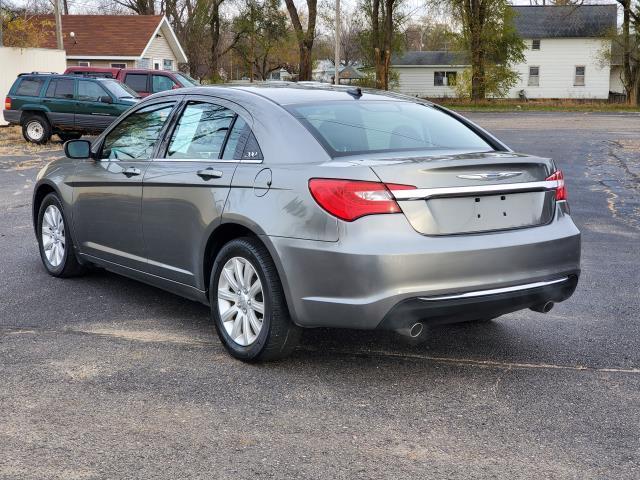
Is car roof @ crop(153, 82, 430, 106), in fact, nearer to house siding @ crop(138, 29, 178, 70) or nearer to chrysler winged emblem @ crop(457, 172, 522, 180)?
chrysler winged emblem @ crop(457, 172, 522, 180)

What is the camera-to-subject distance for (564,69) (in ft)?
221

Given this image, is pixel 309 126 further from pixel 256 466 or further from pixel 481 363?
pixel 256 466

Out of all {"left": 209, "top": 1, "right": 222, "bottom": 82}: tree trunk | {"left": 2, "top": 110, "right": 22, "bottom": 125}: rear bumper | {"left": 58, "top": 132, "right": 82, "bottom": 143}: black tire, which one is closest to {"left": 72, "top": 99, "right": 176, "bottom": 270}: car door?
{"left": 2, "top": 110, "right": 22, "bottom": 125}: rear bumper

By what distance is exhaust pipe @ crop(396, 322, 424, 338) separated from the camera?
4.30 meters

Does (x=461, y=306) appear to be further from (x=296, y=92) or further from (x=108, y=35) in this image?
(x=108, y=35)

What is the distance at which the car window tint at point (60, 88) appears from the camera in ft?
73.7

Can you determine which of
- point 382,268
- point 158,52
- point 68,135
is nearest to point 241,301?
point 382,268

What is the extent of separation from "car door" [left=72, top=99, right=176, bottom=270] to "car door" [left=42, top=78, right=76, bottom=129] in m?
16.8

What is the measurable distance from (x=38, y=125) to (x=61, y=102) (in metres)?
0.98

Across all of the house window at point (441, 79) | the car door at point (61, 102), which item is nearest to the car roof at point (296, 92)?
the car door at point (61, 102)

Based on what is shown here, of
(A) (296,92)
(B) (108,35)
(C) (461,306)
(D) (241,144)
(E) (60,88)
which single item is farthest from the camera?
(B) (108,35)

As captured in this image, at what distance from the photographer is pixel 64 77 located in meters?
22.6

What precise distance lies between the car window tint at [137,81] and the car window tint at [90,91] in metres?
3.87

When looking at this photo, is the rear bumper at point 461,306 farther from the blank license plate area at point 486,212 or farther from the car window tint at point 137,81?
the car window tint at point 137,81
